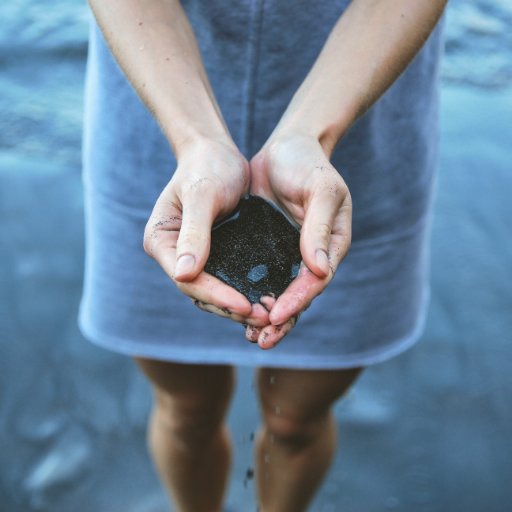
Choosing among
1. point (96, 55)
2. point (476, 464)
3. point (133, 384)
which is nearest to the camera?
point (96, 55)

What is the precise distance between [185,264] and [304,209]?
0.30 metres

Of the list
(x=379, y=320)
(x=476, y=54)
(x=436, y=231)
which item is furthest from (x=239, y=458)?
(x=476, y=54)

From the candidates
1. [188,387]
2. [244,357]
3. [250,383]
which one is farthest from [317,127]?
[250,383]

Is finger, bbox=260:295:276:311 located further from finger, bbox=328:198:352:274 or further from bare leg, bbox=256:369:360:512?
bare leg, bbox=256:369:360:512

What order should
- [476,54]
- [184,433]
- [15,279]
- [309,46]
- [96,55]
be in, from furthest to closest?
1. [476,54]
2. [15,279]
3. [184,433]
4. [96,55]
5. [309,46]

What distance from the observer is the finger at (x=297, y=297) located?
122 cm

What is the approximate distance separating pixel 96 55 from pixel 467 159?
2.65m

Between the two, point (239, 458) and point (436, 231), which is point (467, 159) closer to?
point (436, 231)

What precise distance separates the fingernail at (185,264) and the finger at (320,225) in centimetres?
18

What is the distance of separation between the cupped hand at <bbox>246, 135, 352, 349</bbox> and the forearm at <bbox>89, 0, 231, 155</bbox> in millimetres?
120

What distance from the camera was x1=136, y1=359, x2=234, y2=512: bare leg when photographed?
6.51ft

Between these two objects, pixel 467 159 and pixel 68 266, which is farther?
pixel 467 159

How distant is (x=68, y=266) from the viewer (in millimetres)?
3322

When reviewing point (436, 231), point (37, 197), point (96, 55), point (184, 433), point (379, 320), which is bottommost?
point (37, 197)
